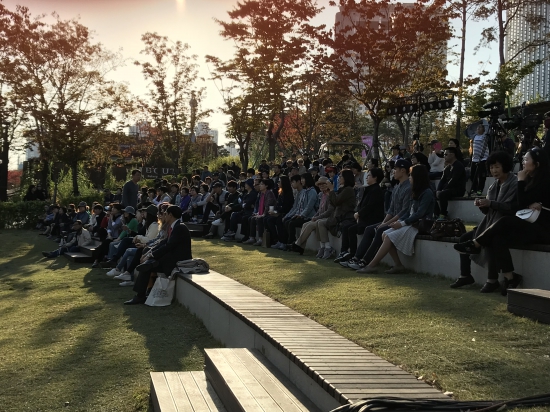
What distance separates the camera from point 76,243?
771 inches

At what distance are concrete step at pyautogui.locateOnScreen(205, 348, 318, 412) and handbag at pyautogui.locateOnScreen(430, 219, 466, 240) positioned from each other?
160 inches

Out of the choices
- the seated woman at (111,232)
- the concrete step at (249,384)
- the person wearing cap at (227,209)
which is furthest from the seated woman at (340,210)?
the concrete step at (249,384)

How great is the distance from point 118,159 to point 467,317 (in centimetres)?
5206

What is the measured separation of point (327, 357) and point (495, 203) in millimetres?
3723

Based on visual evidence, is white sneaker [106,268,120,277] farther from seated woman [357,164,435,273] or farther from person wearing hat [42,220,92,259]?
seated woman [357,164,435,273]

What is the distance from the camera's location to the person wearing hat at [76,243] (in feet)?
63.2

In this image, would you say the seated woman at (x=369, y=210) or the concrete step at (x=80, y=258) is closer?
the seated woman at (x=369, y=210)

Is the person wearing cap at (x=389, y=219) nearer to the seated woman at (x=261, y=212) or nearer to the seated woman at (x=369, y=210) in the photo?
the seated woman at (x=369, y=210)

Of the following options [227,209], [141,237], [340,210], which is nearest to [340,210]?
[340,210]

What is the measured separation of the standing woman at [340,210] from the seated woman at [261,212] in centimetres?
338

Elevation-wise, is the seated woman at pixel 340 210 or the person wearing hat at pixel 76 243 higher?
the seated woman at pixel 340 210

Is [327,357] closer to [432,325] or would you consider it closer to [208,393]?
[208,393]

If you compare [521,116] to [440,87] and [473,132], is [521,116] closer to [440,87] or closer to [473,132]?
[473,132]

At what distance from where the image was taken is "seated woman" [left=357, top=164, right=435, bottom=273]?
31.8 feet
